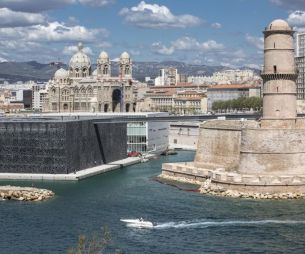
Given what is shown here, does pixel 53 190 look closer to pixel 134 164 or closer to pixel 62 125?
pixel 62 125

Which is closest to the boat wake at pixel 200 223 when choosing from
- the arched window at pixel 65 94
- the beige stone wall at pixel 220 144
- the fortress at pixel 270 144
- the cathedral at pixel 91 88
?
the fortress at pixel 270 144

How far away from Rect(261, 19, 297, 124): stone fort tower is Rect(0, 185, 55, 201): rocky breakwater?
18.0m

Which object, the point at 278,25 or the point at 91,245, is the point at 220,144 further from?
the point at 91,245

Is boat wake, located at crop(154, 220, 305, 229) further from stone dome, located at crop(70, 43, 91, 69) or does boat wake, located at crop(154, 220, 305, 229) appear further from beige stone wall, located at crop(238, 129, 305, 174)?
stone dome, located at crop(70, 43, 91, 69)

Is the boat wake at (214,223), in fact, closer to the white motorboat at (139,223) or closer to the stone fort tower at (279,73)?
the white motorboat at (139,223)

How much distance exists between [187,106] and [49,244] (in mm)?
129638

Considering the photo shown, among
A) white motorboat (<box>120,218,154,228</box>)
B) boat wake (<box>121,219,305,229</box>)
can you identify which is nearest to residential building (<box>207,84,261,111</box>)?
boat wake (<box>121,219,305,229</box>)

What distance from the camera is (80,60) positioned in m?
142

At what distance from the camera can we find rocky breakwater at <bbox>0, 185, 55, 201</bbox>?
4966 cm

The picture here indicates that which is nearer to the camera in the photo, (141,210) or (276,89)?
(141,210)

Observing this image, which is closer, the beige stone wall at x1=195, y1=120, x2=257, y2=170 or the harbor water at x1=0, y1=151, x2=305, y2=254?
the harbor water at x1=0, y1=151, x2=305, y2=254

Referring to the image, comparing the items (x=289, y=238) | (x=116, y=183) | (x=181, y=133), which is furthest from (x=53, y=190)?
(x=181, y=133)

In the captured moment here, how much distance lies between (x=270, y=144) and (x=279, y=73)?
590 cm

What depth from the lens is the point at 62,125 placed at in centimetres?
6078
